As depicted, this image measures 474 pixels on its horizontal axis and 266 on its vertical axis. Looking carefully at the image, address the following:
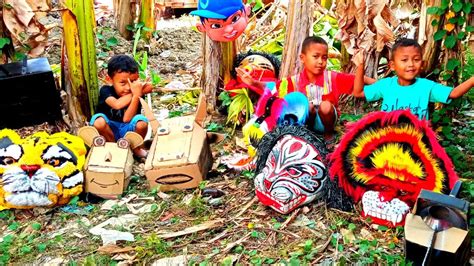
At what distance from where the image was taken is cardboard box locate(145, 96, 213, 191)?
3668 mm

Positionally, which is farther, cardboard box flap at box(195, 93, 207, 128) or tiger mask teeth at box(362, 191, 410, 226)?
cardboard box flap at box(195, 93, 207, 128)

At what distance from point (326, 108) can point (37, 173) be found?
180 cm

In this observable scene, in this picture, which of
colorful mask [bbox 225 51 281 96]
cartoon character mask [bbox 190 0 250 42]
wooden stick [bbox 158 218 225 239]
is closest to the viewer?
wooden stick [bbox 158 218 225 239]

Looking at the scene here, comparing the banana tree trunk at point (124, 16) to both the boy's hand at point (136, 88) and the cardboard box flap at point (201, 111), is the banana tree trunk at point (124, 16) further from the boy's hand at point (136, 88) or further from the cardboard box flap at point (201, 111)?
the cardboard box flap at point (201, 111)

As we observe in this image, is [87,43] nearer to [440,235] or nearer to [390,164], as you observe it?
[390,164]

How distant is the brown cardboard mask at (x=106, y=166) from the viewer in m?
3.66

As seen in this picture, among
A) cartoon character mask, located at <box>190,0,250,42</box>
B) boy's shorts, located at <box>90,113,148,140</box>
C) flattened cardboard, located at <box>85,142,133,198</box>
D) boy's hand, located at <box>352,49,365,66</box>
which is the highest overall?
cartoon character mask, located at <box>190,0,250,42</box>

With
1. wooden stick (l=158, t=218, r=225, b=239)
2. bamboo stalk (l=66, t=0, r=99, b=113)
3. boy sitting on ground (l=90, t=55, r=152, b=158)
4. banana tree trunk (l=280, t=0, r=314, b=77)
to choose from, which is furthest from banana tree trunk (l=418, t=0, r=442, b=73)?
bamboo stalk (l=66, t=0, r=99, b=113)

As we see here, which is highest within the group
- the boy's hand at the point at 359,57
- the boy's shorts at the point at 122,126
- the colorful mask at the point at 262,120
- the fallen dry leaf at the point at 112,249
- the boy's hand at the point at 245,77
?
the boy's hand at the point at 359,57

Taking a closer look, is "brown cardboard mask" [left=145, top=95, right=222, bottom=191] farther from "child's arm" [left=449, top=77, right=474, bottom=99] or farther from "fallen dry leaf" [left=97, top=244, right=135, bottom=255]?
"child's arm" [left=449, top=77, right=474, bottom=99]

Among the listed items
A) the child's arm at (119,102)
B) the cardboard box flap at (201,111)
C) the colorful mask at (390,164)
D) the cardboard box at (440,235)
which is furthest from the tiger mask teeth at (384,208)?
the child's arm at (119,102)

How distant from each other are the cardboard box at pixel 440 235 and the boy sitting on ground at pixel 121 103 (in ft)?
6.82

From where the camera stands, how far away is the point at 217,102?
472cm

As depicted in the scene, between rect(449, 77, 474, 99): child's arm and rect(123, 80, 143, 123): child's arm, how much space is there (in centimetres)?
198
